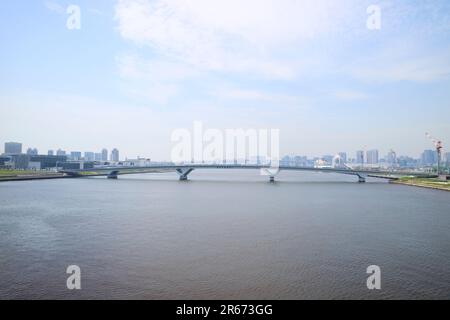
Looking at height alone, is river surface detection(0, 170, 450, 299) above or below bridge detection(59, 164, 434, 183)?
below

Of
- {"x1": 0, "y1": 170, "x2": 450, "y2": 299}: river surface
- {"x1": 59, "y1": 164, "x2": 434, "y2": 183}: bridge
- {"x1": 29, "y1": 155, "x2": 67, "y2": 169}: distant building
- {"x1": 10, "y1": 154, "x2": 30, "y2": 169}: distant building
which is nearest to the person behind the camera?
{"x1": 0, "y1": 170, "x2": 450, "y2": 299}: river surface

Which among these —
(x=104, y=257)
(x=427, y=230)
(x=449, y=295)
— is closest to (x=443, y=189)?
(x=427, y=230)

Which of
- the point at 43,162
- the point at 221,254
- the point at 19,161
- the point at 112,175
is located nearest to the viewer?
the point at 221,254

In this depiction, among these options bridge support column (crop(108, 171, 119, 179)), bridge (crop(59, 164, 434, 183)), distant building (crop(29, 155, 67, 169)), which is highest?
distant building (crop(29, 155, 67, 169))

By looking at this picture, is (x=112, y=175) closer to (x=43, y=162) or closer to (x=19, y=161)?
(x=43, y=162)

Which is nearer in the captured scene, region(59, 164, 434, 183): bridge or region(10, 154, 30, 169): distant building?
region(59, 164, 434, 183): bridge

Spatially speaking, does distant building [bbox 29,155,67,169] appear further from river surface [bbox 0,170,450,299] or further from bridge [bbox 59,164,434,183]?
river surface [bbox 0,170,450,299]

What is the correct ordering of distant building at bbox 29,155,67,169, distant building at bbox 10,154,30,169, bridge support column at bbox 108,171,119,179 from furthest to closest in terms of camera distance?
1. distant building at bbox 10,154,30,169
2. distant building at bbox 29,155,67,169
3. bridge support column at bbox 108,171,119,179

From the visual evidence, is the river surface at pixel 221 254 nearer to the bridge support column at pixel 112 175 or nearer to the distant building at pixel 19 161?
the bridge support column at pixel 112 175

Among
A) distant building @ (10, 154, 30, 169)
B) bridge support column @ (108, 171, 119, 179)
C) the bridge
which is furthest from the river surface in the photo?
distant building @ (10, 154, 30, 169)

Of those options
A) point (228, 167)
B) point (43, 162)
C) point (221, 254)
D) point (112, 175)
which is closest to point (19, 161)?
point (43, 162)
